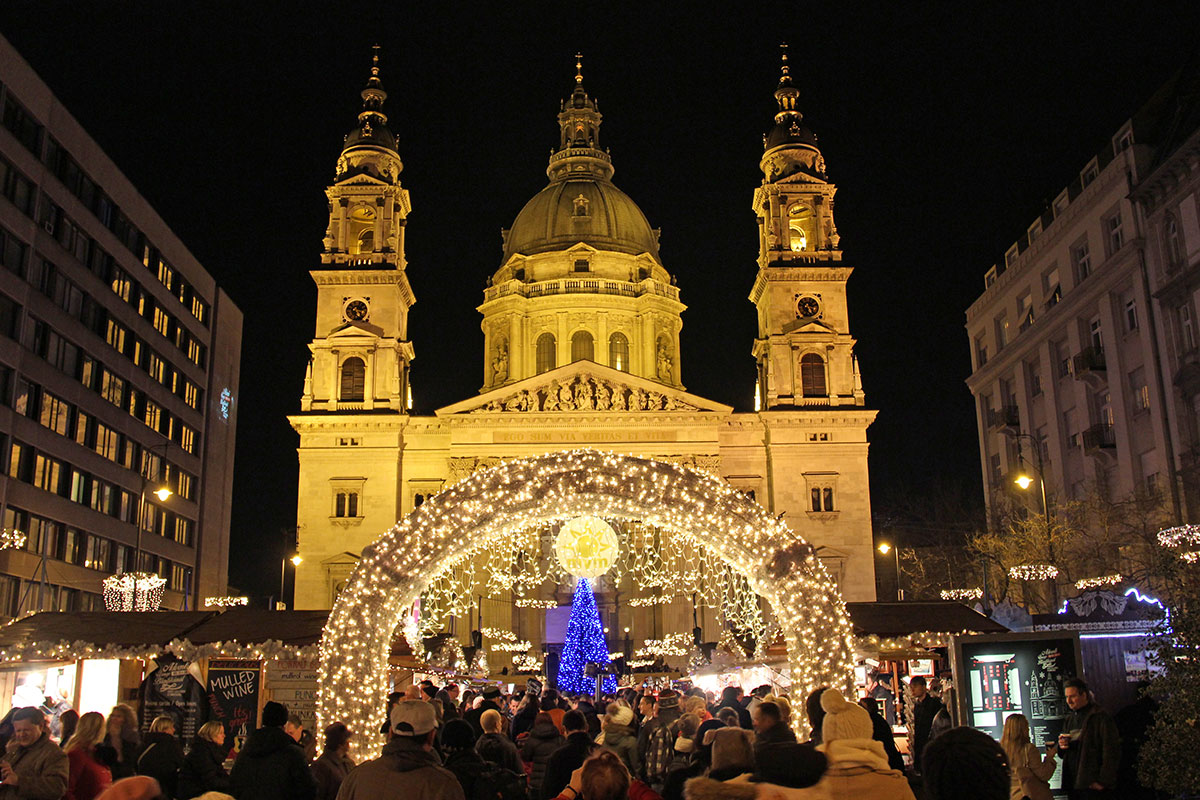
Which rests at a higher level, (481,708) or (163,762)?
(481,708)

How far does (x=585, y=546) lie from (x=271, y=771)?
12.3m

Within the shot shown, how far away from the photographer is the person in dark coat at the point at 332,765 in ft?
33.9

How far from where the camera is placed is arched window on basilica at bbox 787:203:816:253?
61719 mm

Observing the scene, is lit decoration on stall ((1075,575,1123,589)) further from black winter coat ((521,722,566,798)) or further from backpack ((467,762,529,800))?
backpack ((467,762,529,800))

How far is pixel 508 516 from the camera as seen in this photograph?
1493 cm

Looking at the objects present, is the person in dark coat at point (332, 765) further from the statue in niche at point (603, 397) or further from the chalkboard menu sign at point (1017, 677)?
the statue in niche at point (603, 397)

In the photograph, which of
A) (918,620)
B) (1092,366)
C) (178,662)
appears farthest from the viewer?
(1092,366)

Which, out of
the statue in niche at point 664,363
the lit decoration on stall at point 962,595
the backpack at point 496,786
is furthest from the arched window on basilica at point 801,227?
the backpack at point 496,786

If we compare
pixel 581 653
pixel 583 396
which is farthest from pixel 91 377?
pixel 581 653

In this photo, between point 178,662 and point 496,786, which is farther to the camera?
point 178,662

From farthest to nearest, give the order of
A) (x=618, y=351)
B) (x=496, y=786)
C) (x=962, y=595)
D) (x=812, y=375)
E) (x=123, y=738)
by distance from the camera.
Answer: (x=618, y=351) < (x=812, y=375) < (x=962, y=595) < (x=123, y=738) < (x=496, y=786)

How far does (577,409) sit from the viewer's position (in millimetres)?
57438

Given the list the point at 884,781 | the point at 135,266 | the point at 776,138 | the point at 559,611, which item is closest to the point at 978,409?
the point at 776,138

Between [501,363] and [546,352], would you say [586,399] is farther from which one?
[501,363]
